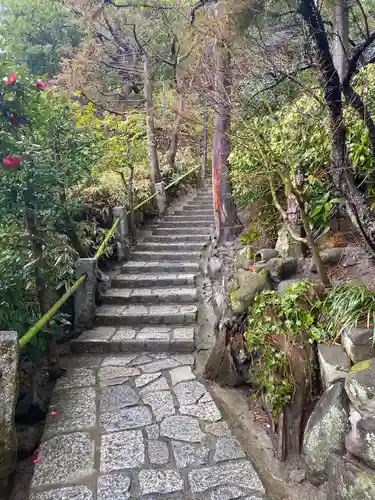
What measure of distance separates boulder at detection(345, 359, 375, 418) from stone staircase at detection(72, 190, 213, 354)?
6.99 feet

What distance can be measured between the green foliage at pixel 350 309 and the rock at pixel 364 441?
0.60m

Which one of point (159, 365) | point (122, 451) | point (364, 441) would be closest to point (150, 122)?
point (159, 365)

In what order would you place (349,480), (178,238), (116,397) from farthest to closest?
(178,238), (116,397), (349,480)

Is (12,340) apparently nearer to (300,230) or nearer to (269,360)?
(269,360)

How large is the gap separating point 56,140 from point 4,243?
4.53 ft

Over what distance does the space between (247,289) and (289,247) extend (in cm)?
Answer: 73

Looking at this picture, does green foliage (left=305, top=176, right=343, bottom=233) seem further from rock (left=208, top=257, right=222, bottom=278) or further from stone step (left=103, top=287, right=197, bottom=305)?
stone step (left=103, top=287, right=197, bottom=305)

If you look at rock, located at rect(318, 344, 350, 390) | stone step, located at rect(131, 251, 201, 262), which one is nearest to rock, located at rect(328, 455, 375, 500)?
rock, located at rect(318, 344, 350, 390)

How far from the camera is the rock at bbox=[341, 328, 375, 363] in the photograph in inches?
86.1

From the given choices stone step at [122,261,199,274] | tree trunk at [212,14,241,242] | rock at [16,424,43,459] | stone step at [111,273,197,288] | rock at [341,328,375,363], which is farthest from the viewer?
stone step at [122,261,199,274]

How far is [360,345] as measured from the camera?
2.20 meters

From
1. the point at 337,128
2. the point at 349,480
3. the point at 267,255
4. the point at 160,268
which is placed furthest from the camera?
the point at 160,268

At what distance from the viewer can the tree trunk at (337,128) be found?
2.48 meters

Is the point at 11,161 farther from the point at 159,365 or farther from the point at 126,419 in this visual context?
the point at 159,365
